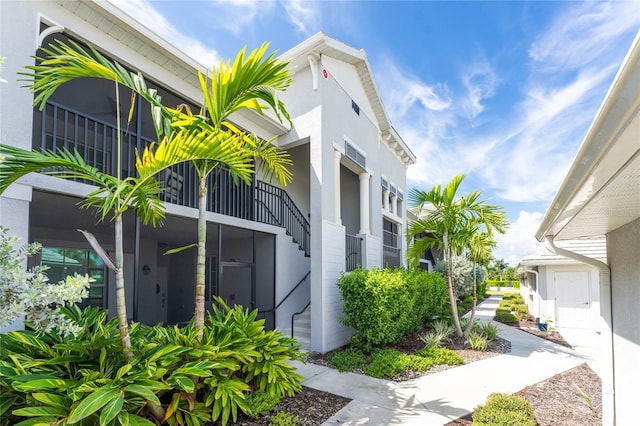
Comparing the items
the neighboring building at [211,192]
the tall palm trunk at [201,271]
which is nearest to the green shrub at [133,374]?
the tall palm trunk at [201,271]

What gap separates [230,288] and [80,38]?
23.5 ft

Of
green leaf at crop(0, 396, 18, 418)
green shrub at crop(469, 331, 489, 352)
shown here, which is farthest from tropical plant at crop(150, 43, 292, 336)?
green shrub at crop(469, 331, 489, 352)

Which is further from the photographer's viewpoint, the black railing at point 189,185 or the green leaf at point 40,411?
the black railing at point 189,185

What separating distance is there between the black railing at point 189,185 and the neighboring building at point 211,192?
4cm

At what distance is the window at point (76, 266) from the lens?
28.1 ft

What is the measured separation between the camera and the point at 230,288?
10422 mm

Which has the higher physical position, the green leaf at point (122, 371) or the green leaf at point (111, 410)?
the green leaf at point (122, 371)

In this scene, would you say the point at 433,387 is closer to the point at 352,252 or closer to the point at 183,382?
the point at 183,382

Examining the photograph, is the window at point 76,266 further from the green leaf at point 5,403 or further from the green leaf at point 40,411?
the green leaf at point 40,411

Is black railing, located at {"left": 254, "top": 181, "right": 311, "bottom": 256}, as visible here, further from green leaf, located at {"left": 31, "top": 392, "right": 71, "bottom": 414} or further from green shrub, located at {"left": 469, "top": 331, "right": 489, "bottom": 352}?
green leaf, located at {"left": 31, "top": 392, "right": 71, "bottom": 414}

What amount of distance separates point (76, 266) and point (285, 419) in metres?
7.85

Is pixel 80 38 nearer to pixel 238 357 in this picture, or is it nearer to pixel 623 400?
pixel 238 357

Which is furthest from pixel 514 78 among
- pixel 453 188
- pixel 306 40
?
pixel 306 40

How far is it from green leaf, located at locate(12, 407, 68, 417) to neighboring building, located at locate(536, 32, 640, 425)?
171 inches
